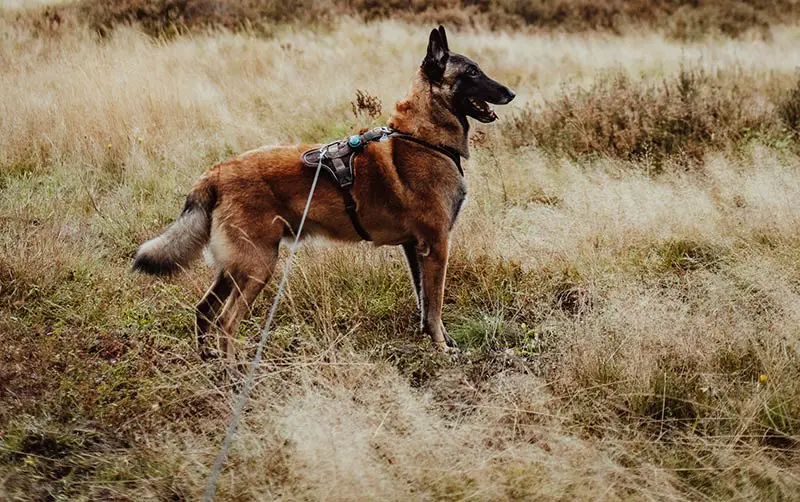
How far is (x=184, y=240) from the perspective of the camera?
11.2 feet

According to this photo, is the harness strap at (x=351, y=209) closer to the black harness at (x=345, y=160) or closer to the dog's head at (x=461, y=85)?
the black harness at (x=345, y=160)

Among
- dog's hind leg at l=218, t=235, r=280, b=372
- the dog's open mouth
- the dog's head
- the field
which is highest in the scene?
the dog's head

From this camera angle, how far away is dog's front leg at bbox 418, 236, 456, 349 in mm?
3893

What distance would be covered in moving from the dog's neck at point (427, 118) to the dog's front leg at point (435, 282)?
59 cm

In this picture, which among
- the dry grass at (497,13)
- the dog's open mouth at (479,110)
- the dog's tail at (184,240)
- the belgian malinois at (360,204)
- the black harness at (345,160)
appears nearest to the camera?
the dog's tail at (184,240)

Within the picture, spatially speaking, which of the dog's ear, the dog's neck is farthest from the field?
the dog's ear

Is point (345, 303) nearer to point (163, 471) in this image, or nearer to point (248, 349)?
point (248, 349)

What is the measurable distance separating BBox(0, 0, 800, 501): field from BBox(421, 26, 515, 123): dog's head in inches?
39.7

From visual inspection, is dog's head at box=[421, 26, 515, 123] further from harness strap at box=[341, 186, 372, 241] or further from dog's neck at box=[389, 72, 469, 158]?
harness strap at box=[341, 186, 372, 241]

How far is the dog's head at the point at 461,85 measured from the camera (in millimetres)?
3979

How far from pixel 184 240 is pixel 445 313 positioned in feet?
5.47

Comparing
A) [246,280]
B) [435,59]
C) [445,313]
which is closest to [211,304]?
[246,280]

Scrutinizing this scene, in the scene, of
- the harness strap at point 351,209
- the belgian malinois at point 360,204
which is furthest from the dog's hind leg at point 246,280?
the harness strap at point 351,209

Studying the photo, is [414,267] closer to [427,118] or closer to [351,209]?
[351,209]
